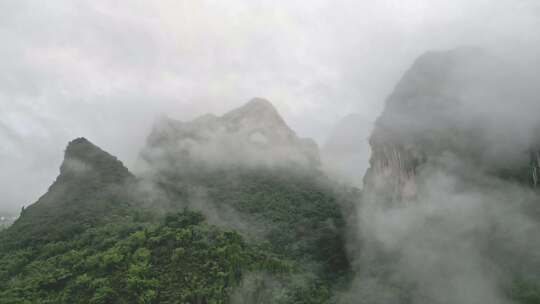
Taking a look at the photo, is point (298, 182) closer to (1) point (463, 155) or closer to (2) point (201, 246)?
(1) point (463, 155)

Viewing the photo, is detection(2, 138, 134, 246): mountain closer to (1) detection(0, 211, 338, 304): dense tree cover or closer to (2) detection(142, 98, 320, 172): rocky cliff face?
(1) detection(0, 211, 338, 304): dense tree cover

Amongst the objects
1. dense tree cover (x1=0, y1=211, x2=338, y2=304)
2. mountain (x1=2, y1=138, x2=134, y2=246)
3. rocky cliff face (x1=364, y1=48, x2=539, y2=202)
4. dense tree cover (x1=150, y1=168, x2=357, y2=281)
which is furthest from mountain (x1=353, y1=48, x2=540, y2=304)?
mountain (x1=2, y1=138, x2=134, y2=246)

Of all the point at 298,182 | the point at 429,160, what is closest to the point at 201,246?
the point at 429,160

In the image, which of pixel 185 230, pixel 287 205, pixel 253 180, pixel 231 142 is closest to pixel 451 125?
pixel 287 205

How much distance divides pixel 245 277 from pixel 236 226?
16.2 meters

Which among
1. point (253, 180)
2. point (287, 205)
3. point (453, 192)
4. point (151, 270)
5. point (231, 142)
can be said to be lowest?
point (151, 270)

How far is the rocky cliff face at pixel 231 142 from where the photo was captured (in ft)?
216

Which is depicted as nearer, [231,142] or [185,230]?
[185,230]

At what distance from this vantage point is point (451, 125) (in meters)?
37.7

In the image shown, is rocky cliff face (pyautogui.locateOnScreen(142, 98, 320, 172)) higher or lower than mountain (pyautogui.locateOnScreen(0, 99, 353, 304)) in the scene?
higher

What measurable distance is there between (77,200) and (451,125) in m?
36.4

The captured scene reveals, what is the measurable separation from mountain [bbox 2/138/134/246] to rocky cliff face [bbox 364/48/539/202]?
90.4 feet

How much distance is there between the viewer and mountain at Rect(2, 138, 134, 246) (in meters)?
33.1

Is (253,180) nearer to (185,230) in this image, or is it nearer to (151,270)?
(185,230)
